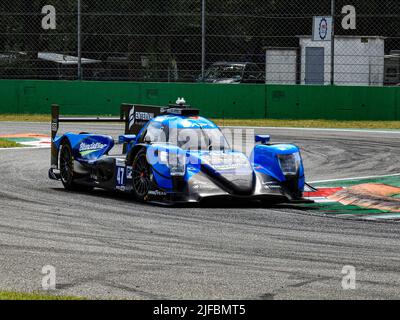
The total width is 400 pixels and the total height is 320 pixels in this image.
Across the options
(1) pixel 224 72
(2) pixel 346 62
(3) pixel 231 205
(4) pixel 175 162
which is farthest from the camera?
(2) pixel 346 62

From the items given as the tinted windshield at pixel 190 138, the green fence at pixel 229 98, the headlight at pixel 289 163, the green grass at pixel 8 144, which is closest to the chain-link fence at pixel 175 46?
the green fence at pixel 229 98

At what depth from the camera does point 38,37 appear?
3159cm

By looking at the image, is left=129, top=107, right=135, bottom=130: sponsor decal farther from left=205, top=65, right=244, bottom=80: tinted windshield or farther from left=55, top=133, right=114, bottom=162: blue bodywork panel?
left=205, top=65, right=244, bottom=80: tinted windshield

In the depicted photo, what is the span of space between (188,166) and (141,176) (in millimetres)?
782

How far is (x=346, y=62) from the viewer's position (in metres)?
30.4

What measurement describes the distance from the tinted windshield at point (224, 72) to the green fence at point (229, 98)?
1.66 feet

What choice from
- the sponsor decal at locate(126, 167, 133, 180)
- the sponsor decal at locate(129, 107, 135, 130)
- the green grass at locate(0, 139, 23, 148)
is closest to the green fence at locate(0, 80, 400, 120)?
the green grass at locate(0, 139, 23, 148)

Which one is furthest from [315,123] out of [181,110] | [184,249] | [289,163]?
[184,249]

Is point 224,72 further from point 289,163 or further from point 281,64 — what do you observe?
point 289,163

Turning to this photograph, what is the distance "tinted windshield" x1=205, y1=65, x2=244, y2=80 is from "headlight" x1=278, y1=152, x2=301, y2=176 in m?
16.3

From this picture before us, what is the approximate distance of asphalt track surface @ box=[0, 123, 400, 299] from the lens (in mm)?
7547

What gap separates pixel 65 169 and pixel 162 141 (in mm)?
2377
